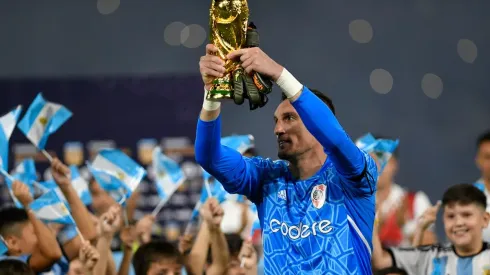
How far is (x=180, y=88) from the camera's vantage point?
862cm

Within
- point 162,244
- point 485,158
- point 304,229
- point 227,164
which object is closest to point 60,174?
point 162,244

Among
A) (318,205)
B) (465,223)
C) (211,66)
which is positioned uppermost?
(211,66)

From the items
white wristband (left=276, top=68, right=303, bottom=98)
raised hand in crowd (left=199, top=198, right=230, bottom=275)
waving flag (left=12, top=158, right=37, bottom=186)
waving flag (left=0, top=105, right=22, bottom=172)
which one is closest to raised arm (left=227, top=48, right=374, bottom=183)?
white wristband (left=276, top=68, right=303, bottom=98)

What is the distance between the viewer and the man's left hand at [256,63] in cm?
343

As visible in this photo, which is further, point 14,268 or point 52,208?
point 52,208

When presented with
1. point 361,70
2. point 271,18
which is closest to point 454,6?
point 361,70

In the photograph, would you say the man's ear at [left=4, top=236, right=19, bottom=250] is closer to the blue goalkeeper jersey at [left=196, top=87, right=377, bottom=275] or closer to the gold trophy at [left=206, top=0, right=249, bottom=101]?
the blue goalkeeper jersey at [left=196, top=87, right=377, bottom=275]

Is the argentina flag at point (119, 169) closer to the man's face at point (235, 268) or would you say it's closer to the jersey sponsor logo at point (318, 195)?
the man's face at point (235, 268)

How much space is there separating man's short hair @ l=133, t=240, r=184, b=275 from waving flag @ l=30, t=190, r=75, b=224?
40 centimetres

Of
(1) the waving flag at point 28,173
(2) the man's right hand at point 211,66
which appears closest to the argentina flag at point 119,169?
(1) the waving flag at point 28,173

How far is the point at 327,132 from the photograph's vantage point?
350 cm

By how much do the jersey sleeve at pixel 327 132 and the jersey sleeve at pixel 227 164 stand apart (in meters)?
0.36

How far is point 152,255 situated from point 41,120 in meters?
1.09

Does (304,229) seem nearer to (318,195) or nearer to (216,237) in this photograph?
(318,195)
